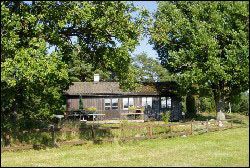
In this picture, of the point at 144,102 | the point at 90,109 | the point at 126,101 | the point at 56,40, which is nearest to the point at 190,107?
the point at 144,102

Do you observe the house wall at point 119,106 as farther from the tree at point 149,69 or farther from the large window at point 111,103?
the tree at point 149,69

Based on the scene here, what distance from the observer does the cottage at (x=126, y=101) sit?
52125 mm

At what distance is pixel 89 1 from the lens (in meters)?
21.8

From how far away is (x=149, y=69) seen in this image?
352ft

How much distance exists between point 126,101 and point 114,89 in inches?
98.9

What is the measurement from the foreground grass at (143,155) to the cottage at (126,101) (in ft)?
88.5

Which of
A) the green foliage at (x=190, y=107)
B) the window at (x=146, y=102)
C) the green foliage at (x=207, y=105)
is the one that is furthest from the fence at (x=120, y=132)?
the green foliage at (x=207, y=105)

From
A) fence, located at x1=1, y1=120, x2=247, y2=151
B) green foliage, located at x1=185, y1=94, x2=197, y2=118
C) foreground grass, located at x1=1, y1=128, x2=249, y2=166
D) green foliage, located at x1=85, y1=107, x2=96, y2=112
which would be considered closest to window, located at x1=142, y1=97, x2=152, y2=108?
green foliage, located at x1=185, y1=94, x2=197, y2=118

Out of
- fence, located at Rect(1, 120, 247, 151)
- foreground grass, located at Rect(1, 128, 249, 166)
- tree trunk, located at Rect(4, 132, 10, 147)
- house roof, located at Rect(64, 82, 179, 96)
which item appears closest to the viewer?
foreground grass, located at Rect(1, 128, 249, 166)

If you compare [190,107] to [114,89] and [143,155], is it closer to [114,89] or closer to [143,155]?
[114,89]

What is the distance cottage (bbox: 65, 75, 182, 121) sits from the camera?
52125 mm

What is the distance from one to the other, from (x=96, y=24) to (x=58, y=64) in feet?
11.0

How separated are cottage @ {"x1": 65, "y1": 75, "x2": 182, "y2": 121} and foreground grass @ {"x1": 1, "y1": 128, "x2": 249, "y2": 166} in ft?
88.5

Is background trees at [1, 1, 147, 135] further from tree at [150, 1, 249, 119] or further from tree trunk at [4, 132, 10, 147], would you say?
tree at [150, 1, 249, 119]
